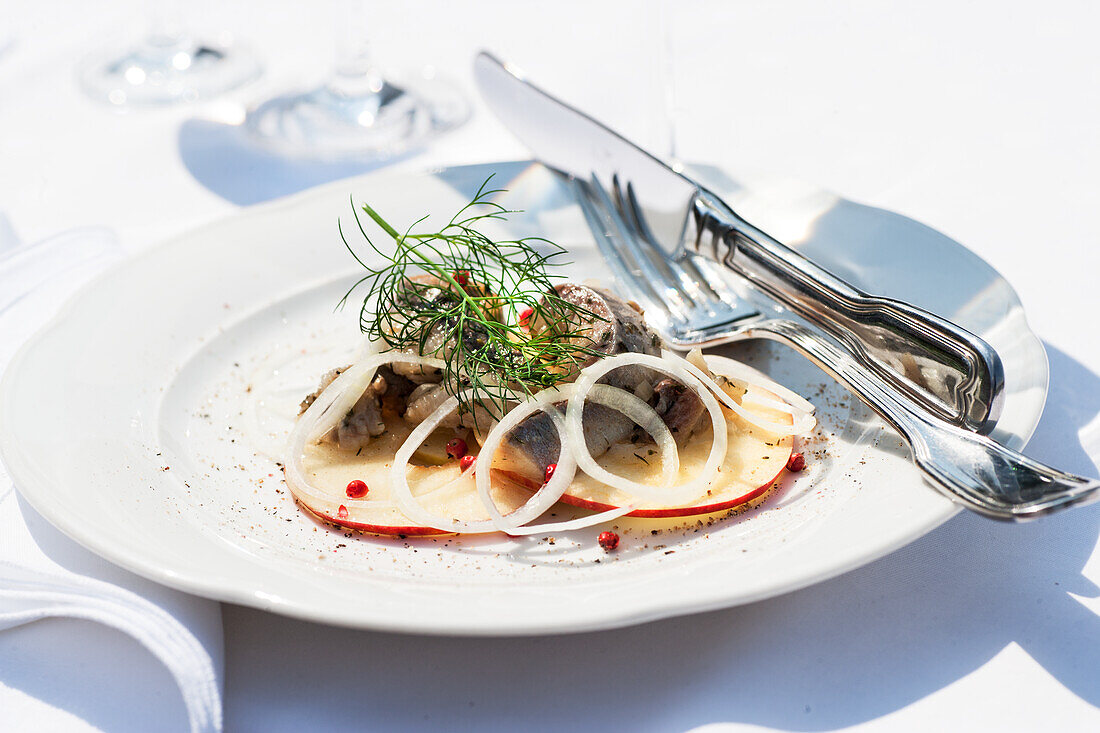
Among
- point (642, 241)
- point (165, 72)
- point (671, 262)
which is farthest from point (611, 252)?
point (165, 72)

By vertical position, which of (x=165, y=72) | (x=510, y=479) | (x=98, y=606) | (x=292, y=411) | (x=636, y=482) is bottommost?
(x=165, y=72)

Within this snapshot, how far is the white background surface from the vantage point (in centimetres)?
218

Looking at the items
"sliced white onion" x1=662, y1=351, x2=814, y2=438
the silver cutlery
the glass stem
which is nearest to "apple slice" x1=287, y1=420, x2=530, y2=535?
"sliced white onion" x1=662, y1=351, x2=814, y2=438

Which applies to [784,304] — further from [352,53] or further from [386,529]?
[352,53]

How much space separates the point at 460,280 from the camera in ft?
10.2

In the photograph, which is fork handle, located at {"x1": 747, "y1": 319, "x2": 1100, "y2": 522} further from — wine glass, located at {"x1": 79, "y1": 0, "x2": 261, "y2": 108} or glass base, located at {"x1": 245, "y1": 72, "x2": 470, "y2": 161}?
wine glass, located at {"x1": 79, "y1": 0, "x2": 261, "y2": 108}

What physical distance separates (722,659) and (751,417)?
83cm

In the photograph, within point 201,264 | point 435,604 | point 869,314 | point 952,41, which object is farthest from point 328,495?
point 952,41

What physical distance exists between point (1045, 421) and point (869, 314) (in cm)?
68

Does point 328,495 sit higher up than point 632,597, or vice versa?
point 632,597

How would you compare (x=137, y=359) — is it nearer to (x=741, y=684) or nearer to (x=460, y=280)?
(x=460, y=280)

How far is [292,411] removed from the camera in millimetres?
3188

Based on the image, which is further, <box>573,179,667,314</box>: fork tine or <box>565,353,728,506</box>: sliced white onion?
<box>573,179,667,314</box>: fork tine

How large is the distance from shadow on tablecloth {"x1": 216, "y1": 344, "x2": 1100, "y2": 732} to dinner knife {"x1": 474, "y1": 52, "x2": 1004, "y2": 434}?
1.36 feet
